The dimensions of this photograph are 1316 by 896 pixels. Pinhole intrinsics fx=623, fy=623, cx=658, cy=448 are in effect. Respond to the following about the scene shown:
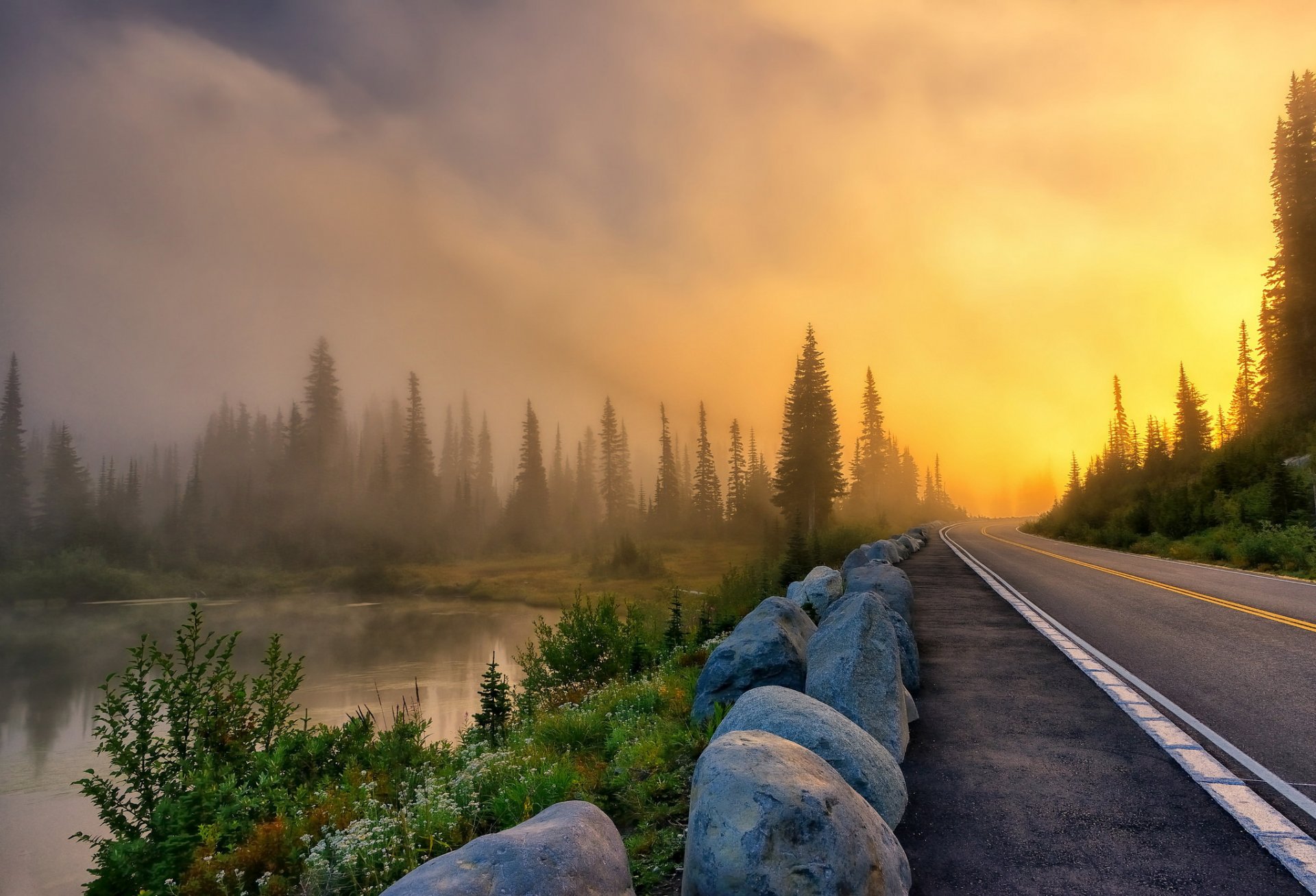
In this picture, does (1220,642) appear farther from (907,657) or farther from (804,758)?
(804,758)

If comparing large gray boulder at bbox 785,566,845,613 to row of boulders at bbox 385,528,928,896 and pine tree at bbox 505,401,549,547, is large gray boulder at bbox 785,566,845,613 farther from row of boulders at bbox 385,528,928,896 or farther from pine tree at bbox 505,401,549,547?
pine tree at bbox 505,401,549,547

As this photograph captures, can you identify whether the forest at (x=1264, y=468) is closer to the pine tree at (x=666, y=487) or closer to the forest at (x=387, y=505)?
the forest at (x=387, y=505)

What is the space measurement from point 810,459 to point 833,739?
48.6 meters

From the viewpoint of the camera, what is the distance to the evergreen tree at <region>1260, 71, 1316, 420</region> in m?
35.2

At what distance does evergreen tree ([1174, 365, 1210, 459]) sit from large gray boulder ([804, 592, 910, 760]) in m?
39.2

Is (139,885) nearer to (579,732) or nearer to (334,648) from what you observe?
(579,732)

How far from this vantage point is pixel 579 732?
7.89 metres

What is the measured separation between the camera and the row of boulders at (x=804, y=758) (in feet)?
9.43

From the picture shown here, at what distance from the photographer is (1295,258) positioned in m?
37.0

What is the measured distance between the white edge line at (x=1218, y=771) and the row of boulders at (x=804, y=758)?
191 cm

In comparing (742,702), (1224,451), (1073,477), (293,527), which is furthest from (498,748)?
(1073,477)

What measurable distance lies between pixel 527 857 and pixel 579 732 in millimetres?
5503

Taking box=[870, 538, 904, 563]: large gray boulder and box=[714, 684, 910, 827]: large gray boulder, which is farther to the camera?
box=[870, 538, 904, 563]: large gray boulder

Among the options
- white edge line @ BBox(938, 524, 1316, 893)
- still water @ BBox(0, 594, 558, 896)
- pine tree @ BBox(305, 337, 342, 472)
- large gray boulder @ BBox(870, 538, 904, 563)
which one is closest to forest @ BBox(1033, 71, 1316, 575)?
large gray boulder @ BBox(870, 538, 904, 563)
